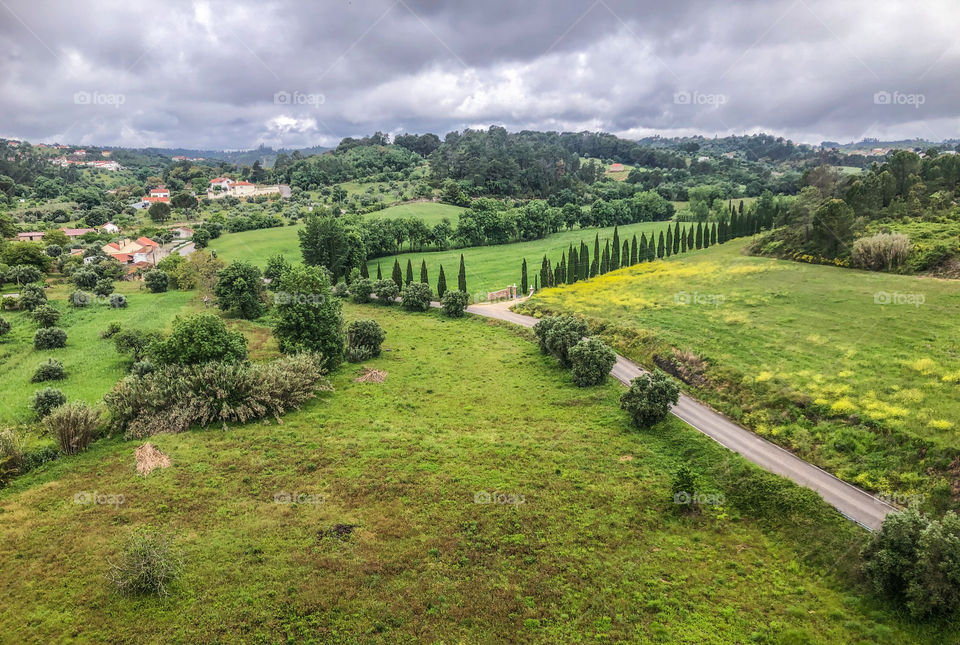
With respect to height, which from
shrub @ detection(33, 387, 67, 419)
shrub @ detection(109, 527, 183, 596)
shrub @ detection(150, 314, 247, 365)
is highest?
shrub @ detection(150, 314, 247, 365)

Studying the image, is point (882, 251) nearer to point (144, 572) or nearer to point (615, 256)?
point (615, 256)

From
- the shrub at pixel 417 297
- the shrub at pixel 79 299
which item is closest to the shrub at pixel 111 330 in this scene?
the shrub at pixel 79 299

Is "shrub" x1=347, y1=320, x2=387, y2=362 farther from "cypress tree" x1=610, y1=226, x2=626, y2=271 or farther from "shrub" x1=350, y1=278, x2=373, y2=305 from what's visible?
"cypress tree" x1=610, y1=226, x2=626, y2=271

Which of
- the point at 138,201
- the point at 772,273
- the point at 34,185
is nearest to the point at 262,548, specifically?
the point at 772,273

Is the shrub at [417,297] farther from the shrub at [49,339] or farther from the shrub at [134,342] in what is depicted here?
the shrub at [49,339]

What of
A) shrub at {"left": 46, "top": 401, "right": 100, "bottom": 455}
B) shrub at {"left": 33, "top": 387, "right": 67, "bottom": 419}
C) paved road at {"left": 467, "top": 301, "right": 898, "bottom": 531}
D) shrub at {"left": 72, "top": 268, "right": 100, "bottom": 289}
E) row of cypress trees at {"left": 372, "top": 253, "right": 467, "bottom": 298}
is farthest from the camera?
shrub at {"left": 72, "top": 268, "right": 100, "bottom": 289}

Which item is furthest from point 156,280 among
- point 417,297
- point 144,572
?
point 144,572

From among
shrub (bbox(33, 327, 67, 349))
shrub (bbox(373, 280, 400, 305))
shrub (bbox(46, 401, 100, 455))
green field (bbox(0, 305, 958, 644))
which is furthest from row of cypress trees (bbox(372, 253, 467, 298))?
shrub (bbox(46, 401, 100, 455))
